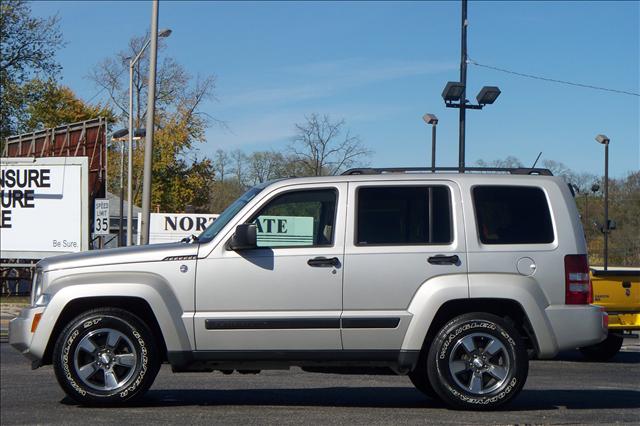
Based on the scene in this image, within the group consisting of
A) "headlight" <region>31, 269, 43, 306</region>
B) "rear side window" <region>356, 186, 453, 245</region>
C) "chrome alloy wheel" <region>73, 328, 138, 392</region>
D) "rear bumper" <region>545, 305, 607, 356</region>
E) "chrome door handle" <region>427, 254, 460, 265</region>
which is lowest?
"chrome alloy wheel" <region>73, 328, 138, 392</region>

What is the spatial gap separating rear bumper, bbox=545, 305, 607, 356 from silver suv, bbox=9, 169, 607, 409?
0.01 meters

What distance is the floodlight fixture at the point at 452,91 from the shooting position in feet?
65.1

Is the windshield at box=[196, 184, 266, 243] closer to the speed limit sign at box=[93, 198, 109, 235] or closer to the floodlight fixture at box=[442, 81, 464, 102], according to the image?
the floodlight fixture at box=[442, 81, 464, 102]

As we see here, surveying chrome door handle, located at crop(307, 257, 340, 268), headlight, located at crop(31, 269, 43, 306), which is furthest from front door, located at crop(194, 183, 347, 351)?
headlight, located at crop(31, 269, 43, 306)

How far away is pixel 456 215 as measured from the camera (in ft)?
25.6

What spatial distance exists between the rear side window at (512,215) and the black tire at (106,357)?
115 inches

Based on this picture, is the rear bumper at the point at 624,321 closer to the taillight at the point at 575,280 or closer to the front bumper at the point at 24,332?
the taillight at the point at 575,280

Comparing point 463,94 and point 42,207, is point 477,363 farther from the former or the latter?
point 42,207

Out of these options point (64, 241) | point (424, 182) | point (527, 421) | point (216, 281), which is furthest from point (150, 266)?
point (64, 241)

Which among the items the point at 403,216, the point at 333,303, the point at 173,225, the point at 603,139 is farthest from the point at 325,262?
the point at 603,139

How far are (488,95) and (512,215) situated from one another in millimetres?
12100

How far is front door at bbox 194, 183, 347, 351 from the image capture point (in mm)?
7477

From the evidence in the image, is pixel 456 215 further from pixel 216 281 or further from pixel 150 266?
pixel 150 266

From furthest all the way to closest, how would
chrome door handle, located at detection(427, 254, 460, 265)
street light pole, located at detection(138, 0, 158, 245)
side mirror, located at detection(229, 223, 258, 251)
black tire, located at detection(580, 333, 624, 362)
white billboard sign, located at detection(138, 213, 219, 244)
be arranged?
white billboard sign, located at detection(138, 213, 219, 244), street light pole, located at detection(138, 0, 158, 245), black tire, located at detection(580, 333, 624, 362), chrome door handle, located at detection(427, 254, 460, 265), side mirror, located at detection(229, 223, 258, 251)
